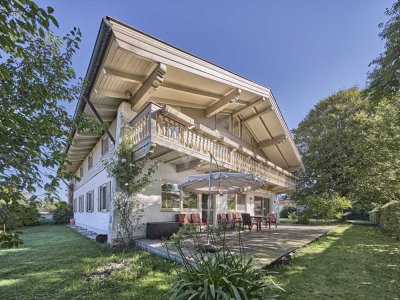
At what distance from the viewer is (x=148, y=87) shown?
849 cm

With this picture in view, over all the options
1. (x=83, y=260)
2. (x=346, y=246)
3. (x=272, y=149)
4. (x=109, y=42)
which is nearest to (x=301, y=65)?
(x=272, y=149)

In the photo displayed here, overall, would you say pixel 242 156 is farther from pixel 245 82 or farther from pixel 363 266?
pixel 363 266

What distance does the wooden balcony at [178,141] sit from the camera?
796 centimetres

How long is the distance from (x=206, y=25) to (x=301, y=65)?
8.83 meters

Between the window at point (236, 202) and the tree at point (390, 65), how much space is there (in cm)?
832

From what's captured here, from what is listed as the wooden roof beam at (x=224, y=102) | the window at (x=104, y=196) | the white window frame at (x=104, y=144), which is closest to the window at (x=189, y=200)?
the window at (x=104, y=196)

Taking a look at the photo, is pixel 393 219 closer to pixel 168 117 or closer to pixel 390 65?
pixel 390 65

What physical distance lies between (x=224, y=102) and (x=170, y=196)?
A: 451 centimetres

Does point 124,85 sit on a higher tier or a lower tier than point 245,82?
lower

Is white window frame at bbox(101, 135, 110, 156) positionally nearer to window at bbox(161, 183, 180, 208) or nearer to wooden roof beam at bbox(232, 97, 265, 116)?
window at bbox(161, 183, 180, 208)

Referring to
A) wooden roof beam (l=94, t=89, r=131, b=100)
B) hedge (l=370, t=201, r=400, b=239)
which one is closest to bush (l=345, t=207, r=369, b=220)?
hedge (l=370, t=201, r=400, b=239)

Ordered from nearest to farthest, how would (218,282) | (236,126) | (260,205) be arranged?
1. (218,282)
2. (236,126)
3. (260,205)

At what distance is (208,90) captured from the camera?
1128 centimetres

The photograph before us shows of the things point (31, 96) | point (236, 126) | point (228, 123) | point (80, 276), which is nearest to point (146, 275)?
point (80, 276)
